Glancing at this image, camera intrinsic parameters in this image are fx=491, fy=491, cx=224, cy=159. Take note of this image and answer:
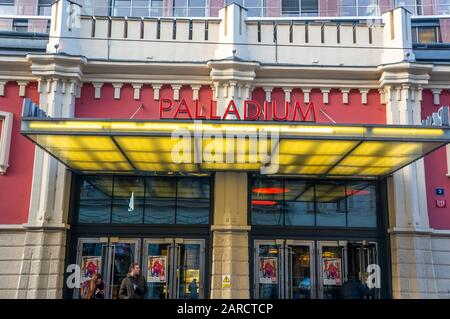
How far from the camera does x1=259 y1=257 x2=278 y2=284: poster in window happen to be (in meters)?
12.9

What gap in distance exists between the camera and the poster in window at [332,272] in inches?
512

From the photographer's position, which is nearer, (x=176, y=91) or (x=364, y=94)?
(x=176, y=91)

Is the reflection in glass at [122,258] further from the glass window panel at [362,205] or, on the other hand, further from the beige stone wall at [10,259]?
the glass window panel at [362,205]

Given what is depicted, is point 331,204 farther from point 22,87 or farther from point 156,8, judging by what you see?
point 156,8

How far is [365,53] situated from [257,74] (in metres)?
3.24

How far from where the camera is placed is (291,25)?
14.3m

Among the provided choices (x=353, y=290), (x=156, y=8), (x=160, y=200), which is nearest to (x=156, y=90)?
(x=160, y=200)

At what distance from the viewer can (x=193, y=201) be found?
521 inches

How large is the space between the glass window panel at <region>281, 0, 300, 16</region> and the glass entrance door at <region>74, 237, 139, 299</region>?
18.5 meters

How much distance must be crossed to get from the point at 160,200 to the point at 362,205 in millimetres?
5489

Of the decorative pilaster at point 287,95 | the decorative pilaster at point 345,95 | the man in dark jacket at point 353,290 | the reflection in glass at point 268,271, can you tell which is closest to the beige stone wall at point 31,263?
the reflection in glass at point 268,271

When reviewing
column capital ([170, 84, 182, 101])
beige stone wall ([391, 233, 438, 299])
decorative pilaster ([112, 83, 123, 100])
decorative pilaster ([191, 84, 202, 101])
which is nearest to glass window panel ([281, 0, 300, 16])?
decorative pilaster ([191, 84, 202, 101])

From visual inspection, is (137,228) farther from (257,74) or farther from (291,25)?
(291,25)

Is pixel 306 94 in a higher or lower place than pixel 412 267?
higher
